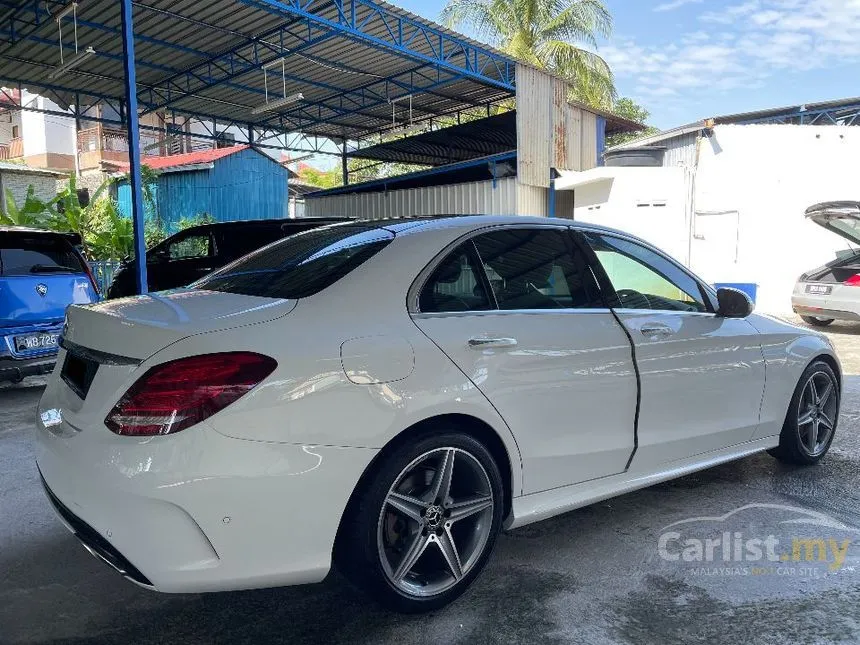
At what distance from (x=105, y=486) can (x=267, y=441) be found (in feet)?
1.75

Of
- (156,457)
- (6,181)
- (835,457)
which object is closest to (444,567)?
(156,457)

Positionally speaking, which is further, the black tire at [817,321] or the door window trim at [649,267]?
the black tire at [817,321]

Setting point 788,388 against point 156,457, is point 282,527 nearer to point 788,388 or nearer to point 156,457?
point 156,457

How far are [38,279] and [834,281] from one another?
35.1ft

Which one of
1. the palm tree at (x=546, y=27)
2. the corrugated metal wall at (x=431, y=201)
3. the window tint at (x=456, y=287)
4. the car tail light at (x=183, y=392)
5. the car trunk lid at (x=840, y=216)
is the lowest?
the car tail light at (x=183, y=392)

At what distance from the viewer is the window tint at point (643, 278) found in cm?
339

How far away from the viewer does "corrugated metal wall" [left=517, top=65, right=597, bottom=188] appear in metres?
15.1

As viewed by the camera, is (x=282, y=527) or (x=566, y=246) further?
(x=566, y=246)

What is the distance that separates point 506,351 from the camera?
2.73 metres

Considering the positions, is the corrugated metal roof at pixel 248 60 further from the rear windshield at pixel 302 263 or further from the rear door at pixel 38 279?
the rear windshield at pixel 302 263

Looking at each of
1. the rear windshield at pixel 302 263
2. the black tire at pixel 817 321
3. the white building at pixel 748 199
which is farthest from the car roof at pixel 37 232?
the black tire at pixel 817 321

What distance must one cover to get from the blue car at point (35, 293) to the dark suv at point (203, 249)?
2.45 m

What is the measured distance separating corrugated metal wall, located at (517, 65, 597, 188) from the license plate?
427 inches

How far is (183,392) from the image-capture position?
7.04ft
